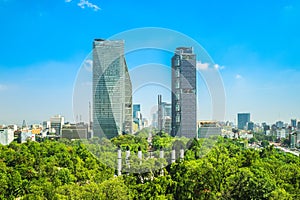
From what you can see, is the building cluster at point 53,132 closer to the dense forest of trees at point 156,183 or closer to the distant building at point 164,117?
the dense forest of trees at point 156,183

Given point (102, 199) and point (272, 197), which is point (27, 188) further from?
point (272, 197)

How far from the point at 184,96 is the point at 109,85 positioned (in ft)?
13.6

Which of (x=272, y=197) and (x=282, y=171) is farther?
(x=282, y=171)

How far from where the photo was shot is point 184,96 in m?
9.56

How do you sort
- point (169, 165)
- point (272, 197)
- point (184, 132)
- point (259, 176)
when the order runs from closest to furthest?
point (272, 197) < point (259, 176) < point (169, 165) < point (184, 132)

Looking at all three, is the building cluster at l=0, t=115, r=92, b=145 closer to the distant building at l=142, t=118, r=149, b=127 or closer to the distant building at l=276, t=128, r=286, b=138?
the distant building at l=142, t=118, r=149, b=127

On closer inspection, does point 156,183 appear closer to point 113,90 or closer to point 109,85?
point 113,90

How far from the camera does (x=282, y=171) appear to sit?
25.9 feet

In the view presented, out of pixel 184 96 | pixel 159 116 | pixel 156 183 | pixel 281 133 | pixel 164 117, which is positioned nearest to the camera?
pixel 156 183

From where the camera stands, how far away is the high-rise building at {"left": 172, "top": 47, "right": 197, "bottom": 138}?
7.41 meters

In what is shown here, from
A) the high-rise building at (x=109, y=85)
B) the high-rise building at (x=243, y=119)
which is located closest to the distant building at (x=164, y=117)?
the high-rise building at (x=109, y=85)

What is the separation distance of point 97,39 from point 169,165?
13.4 feet

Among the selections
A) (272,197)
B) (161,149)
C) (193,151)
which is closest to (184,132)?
(193,151)

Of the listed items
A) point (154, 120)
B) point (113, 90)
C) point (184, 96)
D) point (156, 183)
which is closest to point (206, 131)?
point (184, 96)
